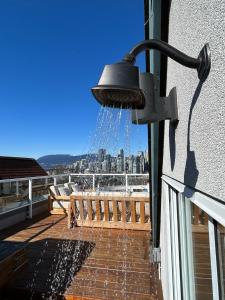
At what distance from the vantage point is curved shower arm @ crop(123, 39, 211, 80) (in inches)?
26.4

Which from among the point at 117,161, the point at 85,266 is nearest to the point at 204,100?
the point at 117,161

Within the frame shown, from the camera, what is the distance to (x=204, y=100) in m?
0.71

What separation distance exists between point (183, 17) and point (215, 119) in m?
0.58

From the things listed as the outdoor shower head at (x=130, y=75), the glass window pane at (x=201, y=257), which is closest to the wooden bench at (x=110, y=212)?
the glass window pane at (x=201, y=257)

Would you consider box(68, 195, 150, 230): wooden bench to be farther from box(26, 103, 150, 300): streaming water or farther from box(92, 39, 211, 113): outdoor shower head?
box(92, 39, 211, 113): outdoor shower head

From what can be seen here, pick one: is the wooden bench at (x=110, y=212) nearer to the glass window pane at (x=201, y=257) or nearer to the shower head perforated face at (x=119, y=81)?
the glass window pane at (x=201, y=257)

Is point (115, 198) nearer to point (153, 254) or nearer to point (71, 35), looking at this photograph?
point (153, 254)

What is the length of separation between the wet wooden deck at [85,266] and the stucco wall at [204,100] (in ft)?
8.53

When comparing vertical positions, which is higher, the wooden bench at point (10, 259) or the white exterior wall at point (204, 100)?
the white exterior wall at point (204, 100)

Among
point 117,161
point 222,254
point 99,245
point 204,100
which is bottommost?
point 99,245

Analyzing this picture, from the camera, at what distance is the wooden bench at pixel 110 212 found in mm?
5276

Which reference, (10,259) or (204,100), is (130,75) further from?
(10,259)

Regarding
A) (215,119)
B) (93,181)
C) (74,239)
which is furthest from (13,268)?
(93,181)

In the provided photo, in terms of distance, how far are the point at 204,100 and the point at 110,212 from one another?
5.25 metres
